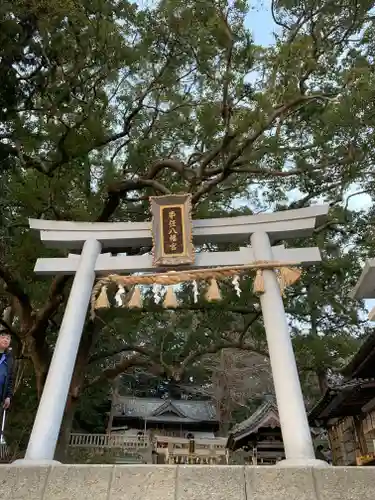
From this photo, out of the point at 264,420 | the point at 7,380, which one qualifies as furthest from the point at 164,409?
the point at 7,380

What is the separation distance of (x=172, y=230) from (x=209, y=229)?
0.57m

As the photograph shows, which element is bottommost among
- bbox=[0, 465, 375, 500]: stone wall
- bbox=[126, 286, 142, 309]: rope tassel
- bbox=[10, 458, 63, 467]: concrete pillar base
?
bbox=[0, 465, 375, 500]: stone wall

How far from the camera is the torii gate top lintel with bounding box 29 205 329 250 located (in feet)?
22.5

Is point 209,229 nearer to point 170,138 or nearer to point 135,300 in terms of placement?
point 135,300

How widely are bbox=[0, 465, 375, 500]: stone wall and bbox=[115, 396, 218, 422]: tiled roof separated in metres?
23.9

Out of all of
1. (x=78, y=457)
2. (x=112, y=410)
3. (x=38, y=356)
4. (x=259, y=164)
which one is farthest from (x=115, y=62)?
(x=112, y=410)

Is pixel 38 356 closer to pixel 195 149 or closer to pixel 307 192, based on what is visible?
pixel 195 149

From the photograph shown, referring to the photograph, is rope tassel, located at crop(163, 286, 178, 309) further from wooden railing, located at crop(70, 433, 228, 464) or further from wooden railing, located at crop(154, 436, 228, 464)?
wooden railing, located at crop(70, 433, 228, 464)

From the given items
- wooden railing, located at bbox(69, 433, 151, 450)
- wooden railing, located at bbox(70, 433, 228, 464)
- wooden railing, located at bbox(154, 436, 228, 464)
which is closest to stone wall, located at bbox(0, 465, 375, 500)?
wooden railing, located at bbox(154, 436, 228, 464)

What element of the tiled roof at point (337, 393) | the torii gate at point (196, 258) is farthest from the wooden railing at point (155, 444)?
the torii gate at point (196, 258)

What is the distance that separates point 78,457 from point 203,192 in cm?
1307

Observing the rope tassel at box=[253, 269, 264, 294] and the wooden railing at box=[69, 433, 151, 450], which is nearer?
the rope tassel at box=[253, 269, 264, 294]

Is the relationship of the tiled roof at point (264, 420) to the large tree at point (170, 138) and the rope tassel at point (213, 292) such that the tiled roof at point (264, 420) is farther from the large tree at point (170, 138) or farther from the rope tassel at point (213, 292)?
the rope tassel at point (213, 292)

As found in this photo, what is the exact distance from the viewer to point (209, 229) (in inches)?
274
